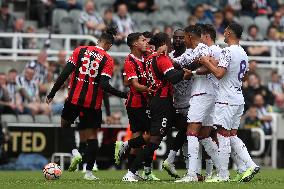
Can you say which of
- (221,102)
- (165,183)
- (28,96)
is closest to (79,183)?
(165,183)

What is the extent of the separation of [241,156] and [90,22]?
34.6 feet

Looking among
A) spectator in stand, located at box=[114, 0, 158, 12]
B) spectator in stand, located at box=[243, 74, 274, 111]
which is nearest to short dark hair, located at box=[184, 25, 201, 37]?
spectator in stand, located at box=[243, 74, 274, 111]

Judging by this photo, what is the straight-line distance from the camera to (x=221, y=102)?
17031mm

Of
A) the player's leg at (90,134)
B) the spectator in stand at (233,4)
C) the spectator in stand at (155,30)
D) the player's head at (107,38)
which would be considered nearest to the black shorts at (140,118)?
the player's leg at (90,134)

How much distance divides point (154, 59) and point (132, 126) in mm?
1894

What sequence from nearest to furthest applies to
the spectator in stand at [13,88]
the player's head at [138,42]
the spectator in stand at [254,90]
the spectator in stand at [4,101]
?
the player's head at [138,42]
the spectator in stand at [4,101]
the spectator in stand at [13,88]
the spectator in stand at [254,90]

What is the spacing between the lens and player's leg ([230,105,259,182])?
17.2 meters

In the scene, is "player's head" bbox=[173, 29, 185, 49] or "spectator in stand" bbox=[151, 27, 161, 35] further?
"spectator in stand" bbox=[151, 27, 161, 35]

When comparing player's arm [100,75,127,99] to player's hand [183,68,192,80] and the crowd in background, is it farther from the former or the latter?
the crowd in background

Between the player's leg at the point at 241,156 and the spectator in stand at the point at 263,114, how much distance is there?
8258 millimetres

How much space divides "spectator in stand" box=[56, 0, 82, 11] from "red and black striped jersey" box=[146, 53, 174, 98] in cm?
1128

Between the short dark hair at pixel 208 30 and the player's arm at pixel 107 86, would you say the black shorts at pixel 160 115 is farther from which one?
the short dark hair at pixel 208 30

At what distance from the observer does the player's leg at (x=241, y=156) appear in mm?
17188

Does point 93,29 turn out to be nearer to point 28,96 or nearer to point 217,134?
point 28,96
